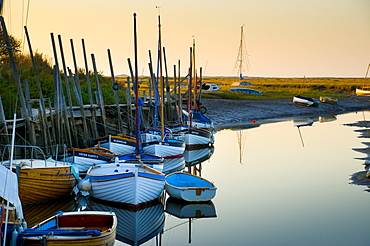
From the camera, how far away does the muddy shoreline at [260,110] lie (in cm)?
6375

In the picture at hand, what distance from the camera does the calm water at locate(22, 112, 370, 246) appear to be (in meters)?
18.2

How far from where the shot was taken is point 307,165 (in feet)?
107

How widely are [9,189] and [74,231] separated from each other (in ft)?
9.40

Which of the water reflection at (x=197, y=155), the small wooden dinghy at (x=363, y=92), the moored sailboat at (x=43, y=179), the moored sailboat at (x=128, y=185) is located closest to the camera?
the moored sailboat at (x=43, y=179)

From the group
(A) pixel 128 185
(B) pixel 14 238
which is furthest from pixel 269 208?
(B) pixel 14 238

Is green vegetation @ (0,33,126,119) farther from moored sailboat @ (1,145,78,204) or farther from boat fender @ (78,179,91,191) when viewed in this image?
boat fender @ (78,179,91,191)

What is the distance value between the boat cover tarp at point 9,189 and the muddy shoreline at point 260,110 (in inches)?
1633

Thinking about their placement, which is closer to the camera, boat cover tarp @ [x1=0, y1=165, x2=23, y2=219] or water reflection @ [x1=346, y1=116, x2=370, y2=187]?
boat cover tarp @ [x1=0, y1=165, x2=23, y2=219]

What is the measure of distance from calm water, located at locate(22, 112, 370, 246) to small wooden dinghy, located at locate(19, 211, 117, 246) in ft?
6.25

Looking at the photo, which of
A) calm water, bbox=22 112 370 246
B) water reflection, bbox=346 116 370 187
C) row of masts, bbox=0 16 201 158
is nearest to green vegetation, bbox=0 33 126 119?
row of masts, bbox=0 16 201 158

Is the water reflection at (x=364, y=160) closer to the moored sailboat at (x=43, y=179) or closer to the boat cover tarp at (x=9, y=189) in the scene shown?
the moored sailboat at (x=43, y=179)

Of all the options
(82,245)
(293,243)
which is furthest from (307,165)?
(82,245)

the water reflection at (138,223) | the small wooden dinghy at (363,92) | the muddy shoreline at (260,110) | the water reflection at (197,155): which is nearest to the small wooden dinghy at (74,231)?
the water reflection at (138,223)

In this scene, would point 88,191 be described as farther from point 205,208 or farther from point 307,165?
point 307,165
